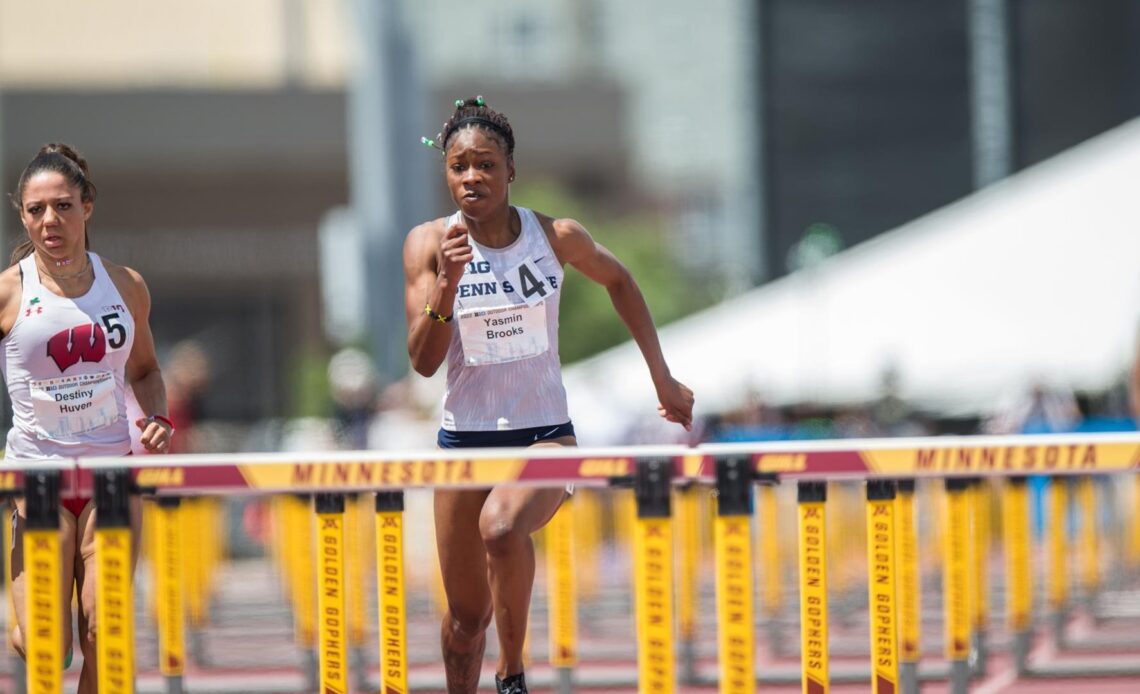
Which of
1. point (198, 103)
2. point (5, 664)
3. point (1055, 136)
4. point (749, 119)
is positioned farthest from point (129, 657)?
point (198, 103)

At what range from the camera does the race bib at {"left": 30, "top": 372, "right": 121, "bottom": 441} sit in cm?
656

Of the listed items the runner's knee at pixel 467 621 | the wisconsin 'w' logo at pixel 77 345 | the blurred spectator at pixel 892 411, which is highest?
the blurred spectator at pixel 892 411

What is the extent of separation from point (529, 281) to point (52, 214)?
1564mm

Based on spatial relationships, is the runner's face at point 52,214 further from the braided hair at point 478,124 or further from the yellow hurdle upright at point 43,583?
the braided hair at point 478,124

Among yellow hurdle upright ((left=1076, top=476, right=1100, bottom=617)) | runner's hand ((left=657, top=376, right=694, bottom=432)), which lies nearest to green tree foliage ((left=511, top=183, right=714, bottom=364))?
yellow hurdle upright ((left=1076, top=476, right=1100, bottom=617))

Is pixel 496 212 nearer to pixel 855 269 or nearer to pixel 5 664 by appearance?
pixel 5 664

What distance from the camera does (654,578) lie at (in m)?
5.81

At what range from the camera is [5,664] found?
1242 cm

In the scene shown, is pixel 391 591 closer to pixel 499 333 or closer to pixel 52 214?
pixel 499 333

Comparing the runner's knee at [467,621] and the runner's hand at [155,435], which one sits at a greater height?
the runner's hand at [155,435]

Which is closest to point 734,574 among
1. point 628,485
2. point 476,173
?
point 628,485

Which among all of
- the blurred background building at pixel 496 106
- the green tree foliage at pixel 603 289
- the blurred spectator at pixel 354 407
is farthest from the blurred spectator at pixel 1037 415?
the green tree foliage at pixel 603 289

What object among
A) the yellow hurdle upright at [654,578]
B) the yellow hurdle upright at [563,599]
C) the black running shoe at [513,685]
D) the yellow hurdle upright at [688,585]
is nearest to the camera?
the yellow hurdle upright at [654,578]

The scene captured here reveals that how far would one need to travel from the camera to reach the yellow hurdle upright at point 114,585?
233 inches
